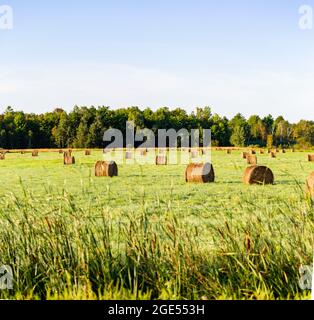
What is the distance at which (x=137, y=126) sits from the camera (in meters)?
4.90

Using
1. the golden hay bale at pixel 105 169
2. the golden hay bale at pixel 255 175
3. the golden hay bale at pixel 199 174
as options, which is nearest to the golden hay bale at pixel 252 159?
the golden hay bale at pixel 199 174

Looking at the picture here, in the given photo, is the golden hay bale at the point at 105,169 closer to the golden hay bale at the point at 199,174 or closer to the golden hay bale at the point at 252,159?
the golden hay bale at the point at 199,174

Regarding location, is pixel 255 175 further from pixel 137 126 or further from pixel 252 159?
pixel 137 126

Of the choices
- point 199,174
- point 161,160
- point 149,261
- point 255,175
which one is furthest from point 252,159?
point 149,261

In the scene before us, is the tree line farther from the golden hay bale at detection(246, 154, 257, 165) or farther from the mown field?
the golden hay bale at detection(246, 154, 257, 165)

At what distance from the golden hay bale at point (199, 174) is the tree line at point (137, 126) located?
19.5 ft

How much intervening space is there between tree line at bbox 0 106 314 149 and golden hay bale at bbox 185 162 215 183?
5951 mm

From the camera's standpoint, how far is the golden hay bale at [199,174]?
12234 millimetres

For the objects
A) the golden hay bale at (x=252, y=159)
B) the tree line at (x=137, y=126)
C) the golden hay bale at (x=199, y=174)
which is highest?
the tree line at (x=137, y=126)

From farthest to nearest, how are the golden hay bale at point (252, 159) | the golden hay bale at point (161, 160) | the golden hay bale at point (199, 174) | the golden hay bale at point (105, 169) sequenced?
the golden hay bale at point (161, 160) < the golden hay bale at point (252, 159) < the golden hay bale at point (105, 169) < the golden hay bale at point (199, 174)

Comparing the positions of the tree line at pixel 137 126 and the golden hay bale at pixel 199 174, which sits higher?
the tree line at pixel 137 126

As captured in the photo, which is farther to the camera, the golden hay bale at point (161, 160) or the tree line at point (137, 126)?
the golden hay bale at point (161, 160)

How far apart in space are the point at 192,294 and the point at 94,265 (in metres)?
0.59
